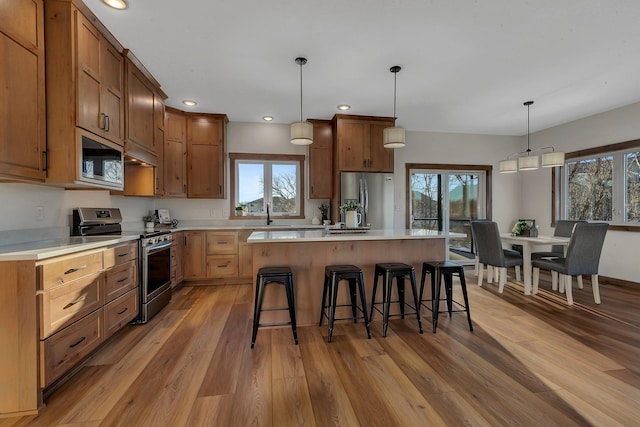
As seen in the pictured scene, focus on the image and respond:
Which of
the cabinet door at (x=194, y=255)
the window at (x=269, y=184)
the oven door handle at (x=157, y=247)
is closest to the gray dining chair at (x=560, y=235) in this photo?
the window at (x=269, y=184)

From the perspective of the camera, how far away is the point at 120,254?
2436 mm

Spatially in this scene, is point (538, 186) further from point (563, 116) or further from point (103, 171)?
point (103, 171)

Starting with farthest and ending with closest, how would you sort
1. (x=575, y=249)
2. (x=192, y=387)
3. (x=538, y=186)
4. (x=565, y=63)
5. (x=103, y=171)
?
(x=538, y=186) → (x=575, y=249) → (x=565, y=63) → (x=103, y=171) → (x=192, y=387)

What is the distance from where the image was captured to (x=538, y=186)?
5363mm

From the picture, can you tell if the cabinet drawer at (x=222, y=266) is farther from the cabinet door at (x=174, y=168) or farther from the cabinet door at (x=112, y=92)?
the cabinet door at (x=112, y=92)

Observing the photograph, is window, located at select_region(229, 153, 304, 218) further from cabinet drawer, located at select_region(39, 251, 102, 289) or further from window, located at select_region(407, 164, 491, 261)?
cabinet drawer, located at select_region(39, 251, 102, 289)

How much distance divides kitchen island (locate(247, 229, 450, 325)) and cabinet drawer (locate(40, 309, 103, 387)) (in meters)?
1.23

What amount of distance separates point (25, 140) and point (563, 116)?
6.46 m

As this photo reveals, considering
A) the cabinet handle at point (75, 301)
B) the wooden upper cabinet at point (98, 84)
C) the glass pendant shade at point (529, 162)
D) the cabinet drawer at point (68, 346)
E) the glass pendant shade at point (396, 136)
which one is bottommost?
the cabinet drawer at point (68, 346)

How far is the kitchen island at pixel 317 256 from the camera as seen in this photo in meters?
2.71

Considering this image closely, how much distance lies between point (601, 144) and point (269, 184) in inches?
206

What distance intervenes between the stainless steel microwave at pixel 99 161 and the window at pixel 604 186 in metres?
6.40

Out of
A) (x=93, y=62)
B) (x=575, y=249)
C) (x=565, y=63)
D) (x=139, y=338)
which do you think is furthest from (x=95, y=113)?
(x=575, y=249)

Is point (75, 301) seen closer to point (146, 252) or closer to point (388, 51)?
point (146, 252)
